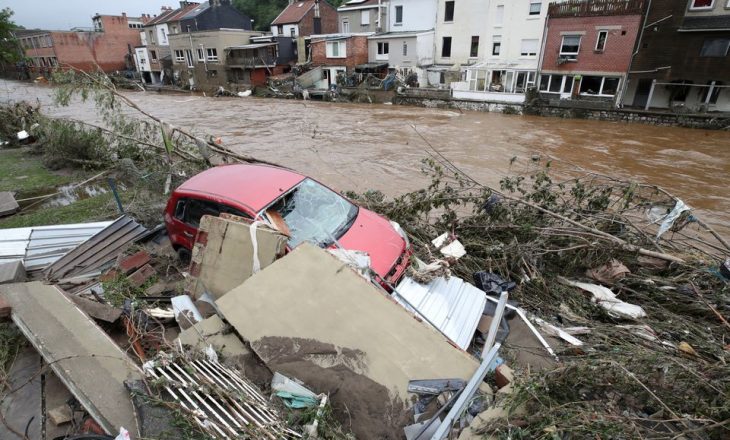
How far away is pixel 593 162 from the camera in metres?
15.1

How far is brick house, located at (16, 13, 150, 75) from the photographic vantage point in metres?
55.5

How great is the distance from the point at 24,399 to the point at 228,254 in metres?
2.10

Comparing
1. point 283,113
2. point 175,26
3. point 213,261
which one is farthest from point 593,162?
point 175,26

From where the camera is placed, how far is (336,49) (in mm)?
35062

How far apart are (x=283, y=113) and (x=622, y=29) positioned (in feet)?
72.8

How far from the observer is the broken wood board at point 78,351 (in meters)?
2.81

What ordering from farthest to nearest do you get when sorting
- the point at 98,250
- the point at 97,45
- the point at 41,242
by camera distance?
the point at 97,45 → the point at 41,242 → the point at 98,250

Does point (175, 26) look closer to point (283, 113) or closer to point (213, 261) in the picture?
point (283, 113)

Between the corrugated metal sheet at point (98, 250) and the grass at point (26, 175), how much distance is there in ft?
18.2

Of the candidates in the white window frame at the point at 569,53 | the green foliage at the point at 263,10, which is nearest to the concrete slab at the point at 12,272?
the white window frame at the point at 569,53

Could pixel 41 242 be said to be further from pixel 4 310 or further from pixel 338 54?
pixel 338 54

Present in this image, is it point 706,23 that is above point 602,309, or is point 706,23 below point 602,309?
above

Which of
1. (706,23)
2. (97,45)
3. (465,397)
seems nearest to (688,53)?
(706,23)

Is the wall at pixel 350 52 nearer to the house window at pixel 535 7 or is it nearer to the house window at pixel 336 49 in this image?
the house window at pixel 336 49
